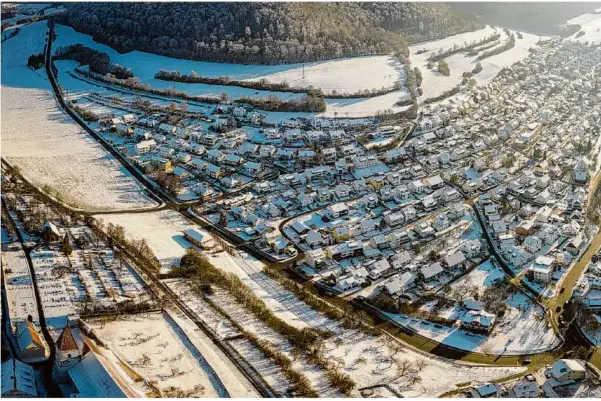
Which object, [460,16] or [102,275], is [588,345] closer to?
[102,275]

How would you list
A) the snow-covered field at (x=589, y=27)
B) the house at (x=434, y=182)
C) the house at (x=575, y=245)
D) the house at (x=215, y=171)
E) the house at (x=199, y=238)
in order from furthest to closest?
the snow-covered field at (x=589, y=27) → the house at (x=215, y=171) → the house at (x=434, y=182) → the house at (x=199, y=238) → the house at (x=575, y=245)

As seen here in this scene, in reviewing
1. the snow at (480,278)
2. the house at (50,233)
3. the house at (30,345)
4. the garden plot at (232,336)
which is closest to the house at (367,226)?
the snow at (480,278)

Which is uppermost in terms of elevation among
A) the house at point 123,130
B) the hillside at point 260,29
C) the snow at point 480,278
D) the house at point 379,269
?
the hillside at point 260,29

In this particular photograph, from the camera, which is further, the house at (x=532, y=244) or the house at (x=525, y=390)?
the house at (x=532, y=244)

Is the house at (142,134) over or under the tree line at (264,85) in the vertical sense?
under

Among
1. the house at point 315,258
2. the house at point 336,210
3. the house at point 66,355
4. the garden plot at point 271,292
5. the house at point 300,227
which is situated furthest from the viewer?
the house at point 336,210

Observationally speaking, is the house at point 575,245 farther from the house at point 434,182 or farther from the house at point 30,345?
the house at point 30,345
